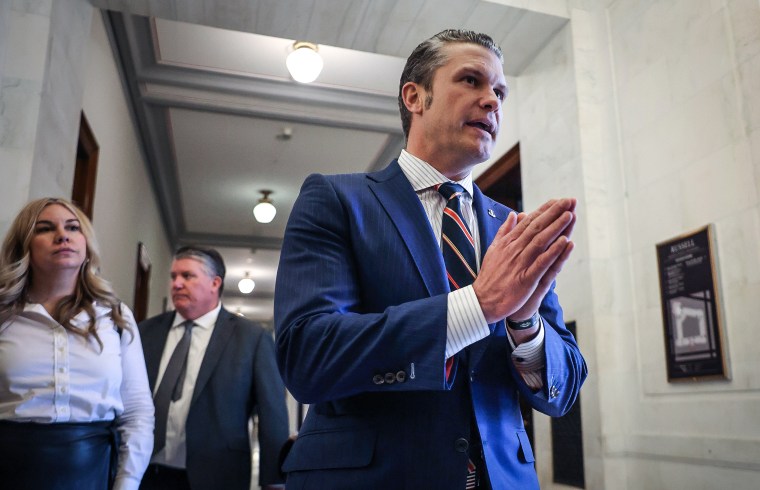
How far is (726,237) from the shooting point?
8.52ft

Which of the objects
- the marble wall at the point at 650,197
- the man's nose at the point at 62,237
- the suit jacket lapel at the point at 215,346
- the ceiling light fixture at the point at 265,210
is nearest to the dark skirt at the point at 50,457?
the man's nose at the point at 62,237

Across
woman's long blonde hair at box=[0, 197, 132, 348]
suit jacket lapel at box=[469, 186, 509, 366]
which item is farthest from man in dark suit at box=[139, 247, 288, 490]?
suit jacket lapel at box=[469, 186, 509, 366]

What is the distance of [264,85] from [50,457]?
14.1 feet

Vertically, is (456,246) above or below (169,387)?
above

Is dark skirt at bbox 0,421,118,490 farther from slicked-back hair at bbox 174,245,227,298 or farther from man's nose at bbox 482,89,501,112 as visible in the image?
slicked-back hair at bbox 174,245,227,298

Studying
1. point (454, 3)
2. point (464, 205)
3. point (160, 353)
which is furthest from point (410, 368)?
point (454, 3)

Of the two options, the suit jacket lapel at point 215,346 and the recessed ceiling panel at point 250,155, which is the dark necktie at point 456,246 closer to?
the suit jacket lapel at point 215,346

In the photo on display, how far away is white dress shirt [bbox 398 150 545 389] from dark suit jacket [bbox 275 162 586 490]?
0.06 ft

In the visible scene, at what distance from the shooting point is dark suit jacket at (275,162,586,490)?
3.12 feet

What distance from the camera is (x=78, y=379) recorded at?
1.77 m

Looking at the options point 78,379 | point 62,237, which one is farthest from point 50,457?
point 62,237

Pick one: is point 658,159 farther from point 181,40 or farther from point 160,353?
point 181,40

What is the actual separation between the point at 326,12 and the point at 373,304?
2.96 meters

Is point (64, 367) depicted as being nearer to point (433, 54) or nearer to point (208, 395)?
point (208, 395)
